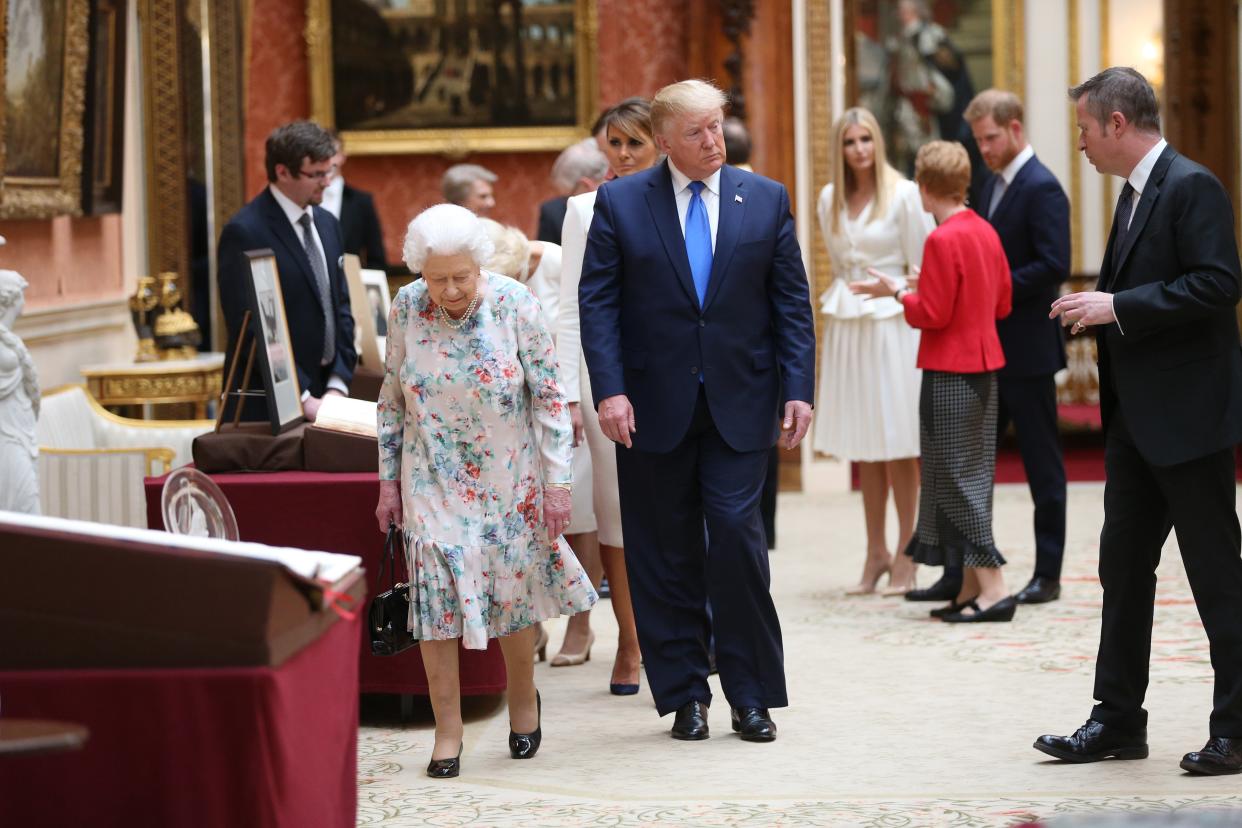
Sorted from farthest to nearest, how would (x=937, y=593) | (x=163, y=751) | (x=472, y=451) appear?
(x=937, y=593) < (x=472, y=451) < (x=163, y=751)

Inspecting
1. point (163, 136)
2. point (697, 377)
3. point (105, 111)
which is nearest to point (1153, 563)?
point (697, 377)

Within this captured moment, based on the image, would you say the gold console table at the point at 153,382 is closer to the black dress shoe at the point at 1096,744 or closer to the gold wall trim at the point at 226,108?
the gold wall trim at the point at 226,108

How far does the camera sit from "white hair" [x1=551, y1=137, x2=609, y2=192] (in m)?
7.17

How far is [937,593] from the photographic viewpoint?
24.0 ft

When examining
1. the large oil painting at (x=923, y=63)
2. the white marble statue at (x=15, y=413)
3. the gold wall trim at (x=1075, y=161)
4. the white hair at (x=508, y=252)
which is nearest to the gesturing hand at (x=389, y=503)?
the white hair at (x=508, y=252)

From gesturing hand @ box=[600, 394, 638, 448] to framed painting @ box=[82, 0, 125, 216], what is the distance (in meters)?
4.18

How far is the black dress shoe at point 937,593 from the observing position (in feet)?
23.8

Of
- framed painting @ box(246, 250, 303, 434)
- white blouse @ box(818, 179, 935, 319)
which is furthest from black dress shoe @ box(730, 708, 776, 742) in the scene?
white blouse @ box(818, 179, 935, 319)

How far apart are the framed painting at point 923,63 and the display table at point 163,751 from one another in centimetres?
1234

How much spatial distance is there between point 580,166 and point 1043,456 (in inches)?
87.4

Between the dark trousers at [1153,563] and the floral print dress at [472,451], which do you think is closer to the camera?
the dark trousers at [1153,563]

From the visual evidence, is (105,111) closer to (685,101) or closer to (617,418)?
(685,101)

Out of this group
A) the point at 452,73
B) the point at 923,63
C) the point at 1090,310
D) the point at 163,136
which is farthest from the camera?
the point at 923,63

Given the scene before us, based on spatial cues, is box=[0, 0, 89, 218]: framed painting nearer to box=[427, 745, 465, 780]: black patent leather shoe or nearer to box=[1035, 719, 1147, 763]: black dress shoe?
box=[427, 745, 465, 780]: black patent leather shoe
